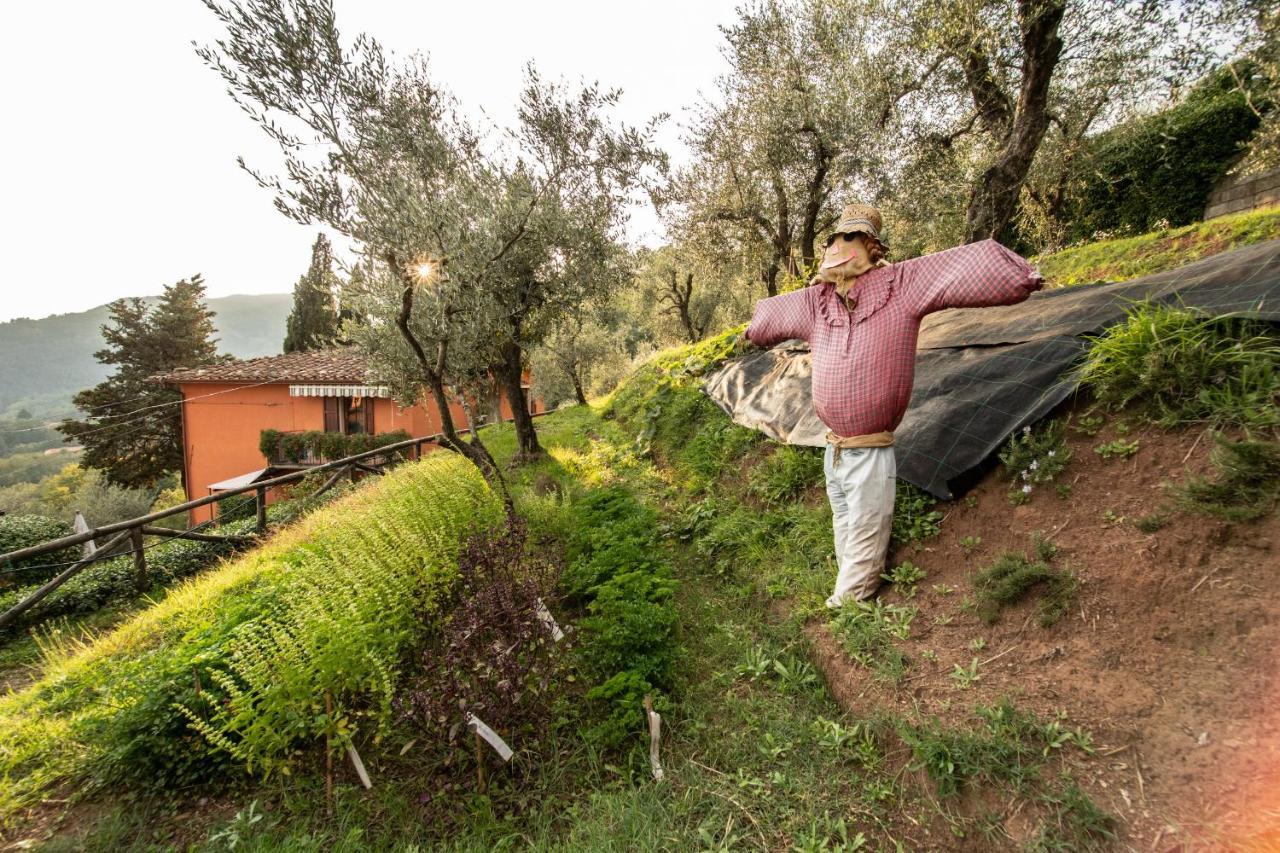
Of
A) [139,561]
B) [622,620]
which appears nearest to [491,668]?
[622,620]

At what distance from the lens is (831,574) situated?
3.49 m

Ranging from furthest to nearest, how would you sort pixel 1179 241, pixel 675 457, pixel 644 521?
pixel 675 457 < pixel 1179 241 < pixel 644 521

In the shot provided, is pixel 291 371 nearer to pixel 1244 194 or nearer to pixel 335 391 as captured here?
pixel 335 391

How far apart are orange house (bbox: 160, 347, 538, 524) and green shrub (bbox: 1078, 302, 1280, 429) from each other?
57.4ft

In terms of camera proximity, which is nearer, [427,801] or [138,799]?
[427,801]

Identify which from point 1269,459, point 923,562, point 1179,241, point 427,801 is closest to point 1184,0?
point 1179,241

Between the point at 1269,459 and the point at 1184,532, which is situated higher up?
the point at 1269,459

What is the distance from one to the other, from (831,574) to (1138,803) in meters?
1.85

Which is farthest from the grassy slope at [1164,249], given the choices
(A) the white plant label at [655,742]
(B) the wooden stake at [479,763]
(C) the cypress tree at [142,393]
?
(C) the cypress tree at [142,393]

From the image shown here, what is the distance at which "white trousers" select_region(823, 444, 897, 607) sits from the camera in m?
2.90

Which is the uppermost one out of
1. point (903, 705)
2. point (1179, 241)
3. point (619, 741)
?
point (1179, 241)

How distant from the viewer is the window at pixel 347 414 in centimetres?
1823

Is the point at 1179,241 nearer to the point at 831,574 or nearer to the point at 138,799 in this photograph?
the point at 831,574

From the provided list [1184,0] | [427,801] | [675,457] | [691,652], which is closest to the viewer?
[427,801]
